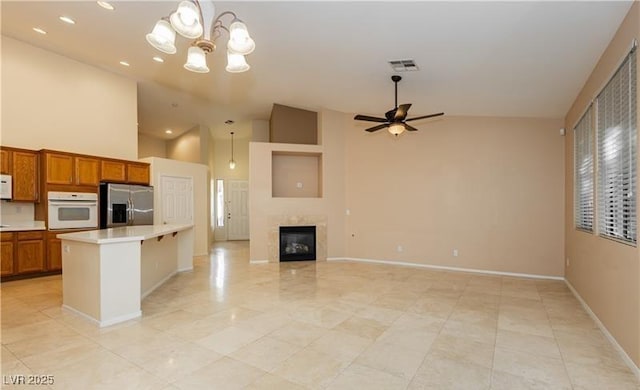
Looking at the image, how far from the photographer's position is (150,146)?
1084cm

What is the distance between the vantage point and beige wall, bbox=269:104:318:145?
7316mm

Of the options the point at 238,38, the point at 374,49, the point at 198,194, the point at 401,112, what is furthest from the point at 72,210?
the point at 401,112

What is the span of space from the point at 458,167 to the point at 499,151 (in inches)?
30.2

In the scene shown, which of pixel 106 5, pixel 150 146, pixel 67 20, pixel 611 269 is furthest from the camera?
pixel 150 146

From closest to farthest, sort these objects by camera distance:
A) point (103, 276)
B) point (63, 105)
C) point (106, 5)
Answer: point (103, 276), point (106, 5), point (63, 105)

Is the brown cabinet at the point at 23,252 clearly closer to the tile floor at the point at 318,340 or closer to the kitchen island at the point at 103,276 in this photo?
the tile floor at the point at 318,340

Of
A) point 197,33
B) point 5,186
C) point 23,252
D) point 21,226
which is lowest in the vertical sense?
point 23,252

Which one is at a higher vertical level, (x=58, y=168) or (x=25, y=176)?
(x=58, y=168)

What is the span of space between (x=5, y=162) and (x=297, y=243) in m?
5.25

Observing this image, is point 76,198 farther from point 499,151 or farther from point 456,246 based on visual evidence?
point 499,151

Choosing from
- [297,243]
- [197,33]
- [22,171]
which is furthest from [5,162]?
[297,243]

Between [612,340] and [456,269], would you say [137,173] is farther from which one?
[612,340]

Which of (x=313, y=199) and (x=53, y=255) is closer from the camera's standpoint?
(x=53, y=255)

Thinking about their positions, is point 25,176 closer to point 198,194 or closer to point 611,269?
point 198,194
